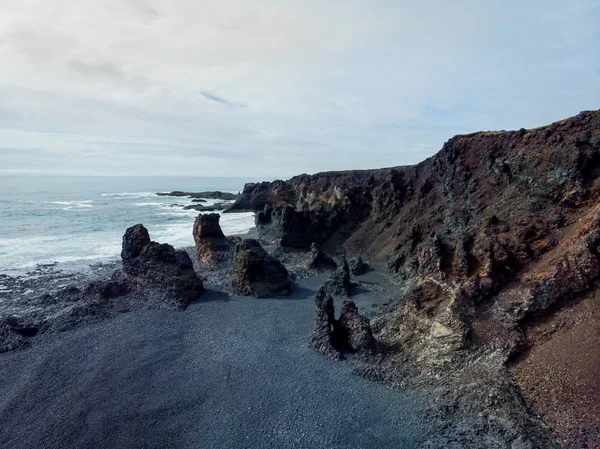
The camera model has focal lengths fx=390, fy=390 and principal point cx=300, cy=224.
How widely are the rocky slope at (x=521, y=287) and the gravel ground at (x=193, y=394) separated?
247 centimetres

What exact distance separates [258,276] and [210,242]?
9.60m

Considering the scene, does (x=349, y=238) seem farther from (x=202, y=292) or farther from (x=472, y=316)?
(x=472, y=316)

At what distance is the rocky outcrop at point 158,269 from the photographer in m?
22.6

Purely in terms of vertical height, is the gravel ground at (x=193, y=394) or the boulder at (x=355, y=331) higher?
the boulder at (x=355, y=331)

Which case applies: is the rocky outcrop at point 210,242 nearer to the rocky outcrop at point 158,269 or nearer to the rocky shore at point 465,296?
the rocky shore at point 465,296

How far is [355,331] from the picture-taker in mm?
16156

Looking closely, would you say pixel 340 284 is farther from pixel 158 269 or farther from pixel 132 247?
pixel 132 247

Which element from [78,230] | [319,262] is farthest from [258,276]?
[78,230]

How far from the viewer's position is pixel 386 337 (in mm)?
16594

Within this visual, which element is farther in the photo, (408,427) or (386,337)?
(386,337)

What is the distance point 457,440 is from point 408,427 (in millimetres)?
1375

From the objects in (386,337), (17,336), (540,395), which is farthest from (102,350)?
(540,395)

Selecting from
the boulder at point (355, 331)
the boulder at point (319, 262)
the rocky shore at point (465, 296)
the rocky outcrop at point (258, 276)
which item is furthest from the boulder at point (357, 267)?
the boulder at point (355, 331)

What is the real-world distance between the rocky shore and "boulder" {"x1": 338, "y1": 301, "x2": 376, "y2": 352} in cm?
6
